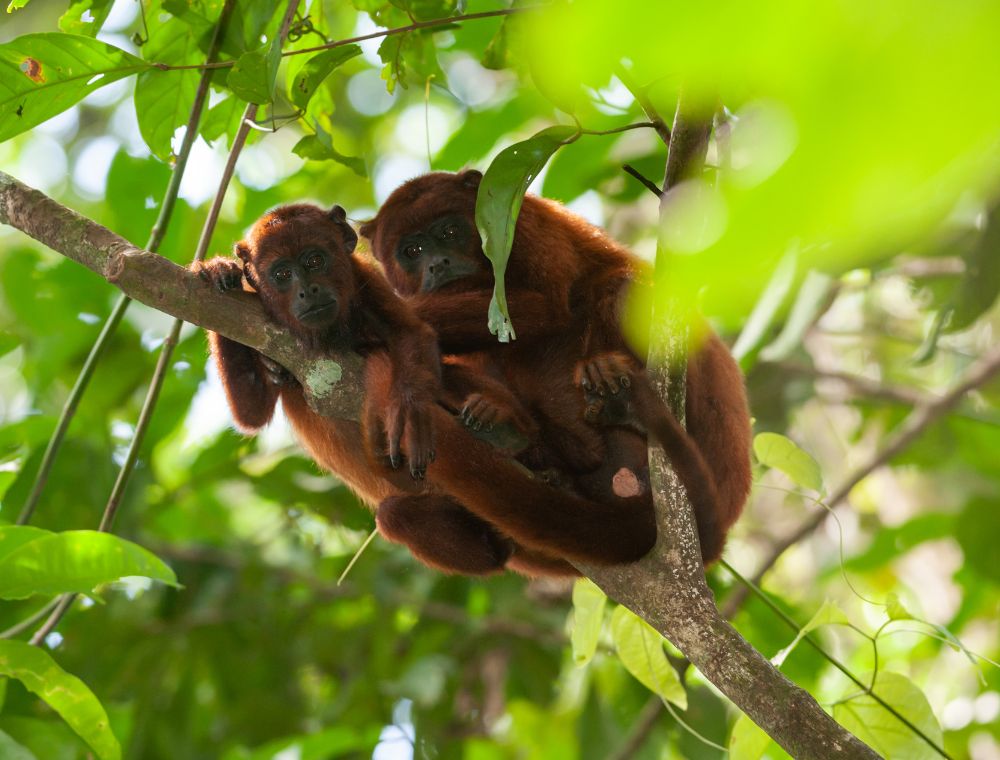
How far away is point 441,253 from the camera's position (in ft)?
11.2

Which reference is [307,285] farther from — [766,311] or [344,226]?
[766,311]

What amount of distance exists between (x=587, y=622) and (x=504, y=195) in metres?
1.38

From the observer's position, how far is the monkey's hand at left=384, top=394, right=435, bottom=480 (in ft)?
7.95

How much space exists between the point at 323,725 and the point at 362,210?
3892mm

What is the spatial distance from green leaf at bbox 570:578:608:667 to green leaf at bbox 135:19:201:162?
1819 mm

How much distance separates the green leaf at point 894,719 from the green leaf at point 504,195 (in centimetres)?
132

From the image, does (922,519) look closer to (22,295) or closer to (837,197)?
(22,295)

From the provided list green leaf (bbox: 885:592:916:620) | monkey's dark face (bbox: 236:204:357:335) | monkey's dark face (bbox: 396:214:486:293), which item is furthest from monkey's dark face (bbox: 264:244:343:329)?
green leaf (bbox: 885:592:916:620)

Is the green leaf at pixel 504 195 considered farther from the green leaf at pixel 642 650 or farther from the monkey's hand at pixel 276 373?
the green leaf at pixel 642 650

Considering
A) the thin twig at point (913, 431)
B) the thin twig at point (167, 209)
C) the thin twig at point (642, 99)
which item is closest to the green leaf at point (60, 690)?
the thin twig at point (167, 209)

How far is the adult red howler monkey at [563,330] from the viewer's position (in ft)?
8.77

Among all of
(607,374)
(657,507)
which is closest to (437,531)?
(607,374)

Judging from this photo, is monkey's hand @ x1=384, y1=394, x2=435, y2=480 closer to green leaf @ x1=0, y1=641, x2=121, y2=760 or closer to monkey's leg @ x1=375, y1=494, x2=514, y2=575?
monkey's leg @ x1=375, y1=494, x2=514, y2=575

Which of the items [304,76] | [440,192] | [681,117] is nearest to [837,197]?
[681,117]
